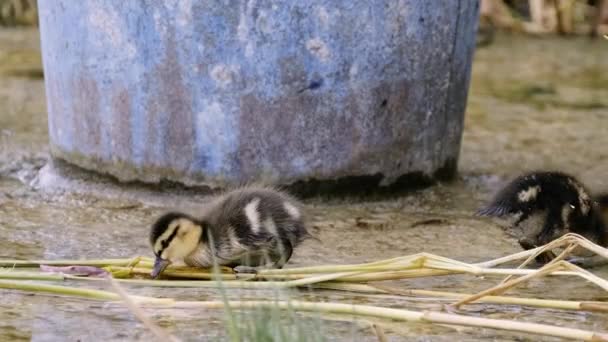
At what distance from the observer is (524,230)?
394cm

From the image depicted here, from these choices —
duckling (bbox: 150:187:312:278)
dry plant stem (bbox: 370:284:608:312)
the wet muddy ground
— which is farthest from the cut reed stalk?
dry plant stem (bbox: 370:284:608:312)

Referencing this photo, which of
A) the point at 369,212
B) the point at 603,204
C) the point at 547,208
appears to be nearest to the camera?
the point at 547,208

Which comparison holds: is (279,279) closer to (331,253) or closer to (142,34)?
(331,253)

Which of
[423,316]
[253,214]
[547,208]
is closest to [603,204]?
[547,208]

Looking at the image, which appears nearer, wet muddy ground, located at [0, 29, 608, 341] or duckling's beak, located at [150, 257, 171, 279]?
wet muddy ground, located at [0, 29, 608, 341]

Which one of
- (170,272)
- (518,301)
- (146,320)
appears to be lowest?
(170,272)

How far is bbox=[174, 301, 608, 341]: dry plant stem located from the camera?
2666 millimetres

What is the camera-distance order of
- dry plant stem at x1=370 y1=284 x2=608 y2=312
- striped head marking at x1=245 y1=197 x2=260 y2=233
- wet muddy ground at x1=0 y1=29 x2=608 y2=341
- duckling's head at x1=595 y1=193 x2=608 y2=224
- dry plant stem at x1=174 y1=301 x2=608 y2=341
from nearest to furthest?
dry plant stem at x1=174 y1=301 x2=608 y2=341 < dry plant stem at x1=370 y1=284 x2=608 y2=312 < wet muddy ground at x1=0 y1=29 x2=608 y2=341 < striped head marking at x1=245 y1=197 x2=260 y2=233 < duckling's head at x1=595 y1=193 x2=608 y2=224

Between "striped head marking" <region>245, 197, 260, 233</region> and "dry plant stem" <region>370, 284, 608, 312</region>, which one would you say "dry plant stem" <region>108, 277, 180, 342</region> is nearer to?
"dry plant stem" <region>370, 284, 608, 312</region>

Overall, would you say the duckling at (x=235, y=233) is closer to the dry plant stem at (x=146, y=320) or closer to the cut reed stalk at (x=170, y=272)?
the cut reed stalk at (x=170, y=272)

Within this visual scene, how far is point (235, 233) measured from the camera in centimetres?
357

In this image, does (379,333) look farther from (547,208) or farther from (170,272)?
(547,208)

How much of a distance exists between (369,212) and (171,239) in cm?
128

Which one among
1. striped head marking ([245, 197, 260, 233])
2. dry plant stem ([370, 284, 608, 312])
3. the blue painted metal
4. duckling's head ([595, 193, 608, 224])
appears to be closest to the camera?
dry plant stem ([370, 284, 608, 312])
